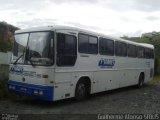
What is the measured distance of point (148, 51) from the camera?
2225 centimetres

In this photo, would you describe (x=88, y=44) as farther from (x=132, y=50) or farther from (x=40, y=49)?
(x=132, y=50)

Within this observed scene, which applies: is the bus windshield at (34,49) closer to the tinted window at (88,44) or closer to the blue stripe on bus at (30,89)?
the blue stripe on bus at (30,89)

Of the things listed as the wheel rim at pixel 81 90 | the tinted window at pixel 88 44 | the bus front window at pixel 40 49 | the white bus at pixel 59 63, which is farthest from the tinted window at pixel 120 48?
the bus front window at pixel 40 49

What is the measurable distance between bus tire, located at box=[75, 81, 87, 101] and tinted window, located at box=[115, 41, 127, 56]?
3792 mm

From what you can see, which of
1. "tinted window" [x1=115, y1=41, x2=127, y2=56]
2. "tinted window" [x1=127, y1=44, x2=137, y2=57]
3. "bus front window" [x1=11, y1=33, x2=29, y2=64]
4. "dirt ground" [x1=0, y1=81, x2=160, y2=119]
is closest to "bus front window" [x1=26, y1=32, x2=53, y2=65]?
"bus front window" [x1=11, y1=33, x2=29, y2=64]

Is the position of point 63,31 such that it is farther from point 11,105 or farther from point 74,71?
point 11,105

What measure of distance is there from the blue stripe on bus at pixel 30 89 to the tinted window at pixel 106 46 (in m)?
4.27

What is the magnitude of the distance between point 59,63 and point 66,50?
2.28ft

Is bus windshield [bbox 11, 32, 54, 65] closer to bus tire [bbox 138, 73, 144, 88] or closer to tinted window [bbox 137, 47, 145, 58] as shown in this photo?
tinted window [bbox 137, 47, 145, 58]

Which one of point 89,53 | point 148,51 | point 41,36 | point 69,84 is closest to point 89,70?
point 89,53

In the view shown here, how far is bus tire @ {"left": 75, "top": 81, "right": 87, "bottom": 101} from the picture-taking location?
12508 millimetres

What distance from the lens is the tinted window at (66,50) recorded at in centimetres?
1126

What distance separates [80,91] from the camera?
12758 millimetres

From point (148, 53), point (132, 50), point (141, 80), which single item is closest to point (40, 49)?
point (132, 50)
